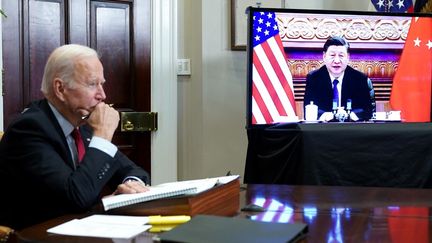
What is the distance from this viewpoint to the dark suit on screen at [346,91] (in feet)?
9.59

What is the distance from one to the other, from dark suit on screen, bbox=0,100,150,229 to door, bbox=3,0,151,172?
1.46m

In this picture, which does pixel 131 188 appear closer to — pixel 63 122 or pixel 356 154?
pixel 63 122

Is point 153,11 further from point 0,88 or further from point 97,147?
point 97,147

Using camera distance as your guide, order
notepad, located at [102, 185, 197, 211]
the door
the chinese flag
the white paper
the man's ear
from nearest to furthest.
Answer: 1. the white paper
2. notepad, located at [102, 185, 197, 211]
3. the man's ear
4. the door
5. the chinese flag

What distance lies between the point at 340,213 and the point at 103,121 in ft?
2.45

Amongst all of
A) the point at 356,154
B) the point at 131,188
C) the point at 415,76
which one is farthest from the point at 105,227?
the point at 415,76

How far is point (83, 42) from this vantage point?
308cm

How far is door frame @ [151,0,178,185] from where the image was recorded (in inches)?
128

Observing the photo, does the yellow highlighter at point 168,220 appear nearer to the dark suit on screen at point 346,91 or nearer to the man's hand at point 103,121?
the man's hand at point 103,121

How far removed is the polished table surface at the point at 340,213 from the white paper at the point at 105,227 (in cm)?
3

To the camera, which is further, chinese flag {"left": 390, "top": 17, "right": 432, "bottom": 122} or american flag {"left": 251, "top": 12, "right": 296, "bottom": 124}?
chinese flag {"left": 390, "top": 17, "right": 432, "bottom": 122}

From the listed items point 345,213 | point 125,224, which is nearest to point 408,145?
point 345,213

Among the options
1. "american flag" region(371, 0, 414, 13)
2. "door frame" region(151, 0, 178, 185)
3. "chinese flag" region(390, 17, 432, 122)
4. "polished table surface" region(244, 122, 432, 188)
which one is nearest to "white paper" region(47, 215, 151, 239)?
"polished table surface" region(244, 122, 432, 188)

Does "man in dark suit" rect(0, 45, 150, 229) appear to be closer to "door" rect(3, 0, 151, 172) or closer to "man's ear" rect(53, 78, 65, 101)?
"man's ear" rect(53, 78, 65, 101)
